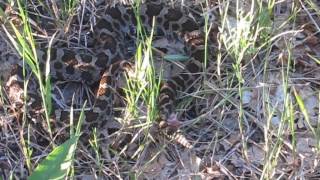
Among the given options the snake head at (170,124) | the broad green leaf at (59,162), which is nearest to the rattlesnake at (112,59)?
the snake head at (170,124)

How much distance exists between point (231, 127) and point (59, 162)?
62.8 inches

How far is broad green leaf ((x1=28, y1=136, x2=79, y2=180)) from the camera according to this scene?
113 inches

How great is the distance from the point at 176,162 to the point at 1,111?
134 cm

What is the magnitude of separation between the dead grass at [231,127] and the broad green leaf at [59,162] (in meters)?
0.62

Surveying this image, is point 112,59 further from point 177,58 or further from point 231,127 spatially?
point 231,127

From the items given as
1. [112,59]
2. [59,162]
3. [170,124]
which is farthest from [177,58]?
[59,162]

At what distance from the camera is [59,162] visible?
2.88m

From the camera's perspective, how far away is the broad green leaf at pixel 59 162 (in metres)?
2.86

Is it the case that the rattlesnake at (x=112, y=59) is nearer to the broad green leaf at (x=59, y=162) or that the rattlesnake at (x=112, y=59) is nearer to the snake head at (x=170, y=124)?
the snake head at (x=170, y=124)

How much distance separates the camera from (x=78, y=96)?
4.62 meters

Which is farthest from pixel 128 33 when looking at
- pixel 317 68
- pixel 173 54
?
pixel 317 68

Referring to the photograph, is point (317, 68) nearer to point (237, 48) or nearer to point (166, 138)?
point (237, 48)

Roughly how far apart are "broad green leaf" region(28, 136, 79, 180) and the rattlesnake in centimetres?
122

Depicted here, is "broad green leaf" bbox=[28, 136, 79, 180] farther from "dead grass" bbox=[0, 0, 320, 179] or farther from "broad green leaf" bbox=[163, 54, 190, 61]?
"broad green leaf" bbox=[163, 54, 190, 61]
